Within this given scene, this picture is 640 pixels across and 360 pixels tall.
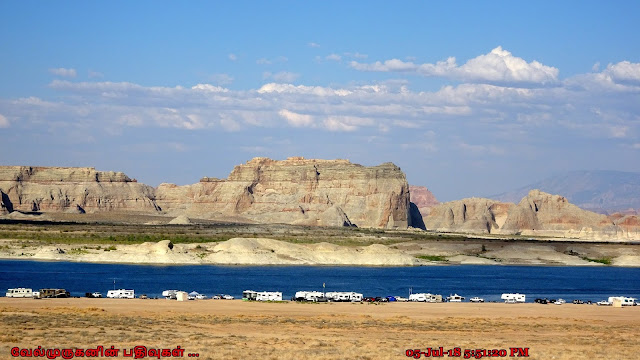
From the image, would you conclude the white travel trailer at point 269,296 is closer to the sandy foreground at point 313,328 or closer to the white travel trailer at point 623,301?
the sandy foreground at point 313,328

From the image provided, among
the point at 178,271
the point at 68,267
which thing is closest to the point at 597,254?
the point at 178,271

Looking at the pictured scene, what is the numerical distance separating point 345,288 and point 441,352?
45.1 metres

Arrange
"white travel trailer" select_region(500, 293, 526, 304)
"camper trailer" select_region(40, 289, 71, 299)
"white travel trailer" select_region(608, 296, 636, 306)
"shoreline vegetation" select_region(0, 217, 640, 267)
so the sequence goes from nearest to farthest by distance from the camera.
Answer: "camper trailer" select_region(40, 289, 71, 299)
"white travel trailer" select_region(608, 296, 636, 306)
"white travel trailer" select_region(500, 293, 526, 304)
"shoreline vegetation" select_region(0, 217, 640, 267)

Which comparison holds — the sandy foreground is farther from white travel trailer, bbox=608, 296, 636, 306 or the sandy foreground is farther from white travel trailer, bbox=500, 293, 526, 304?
white travel trailer, bbox=500, 293, 526, 304

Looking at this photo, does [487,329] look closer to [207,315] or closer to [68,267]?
[207,315]

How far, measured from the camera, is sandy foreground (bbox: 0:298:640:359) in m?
35.9

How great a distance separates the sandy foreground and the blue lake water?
12.8m

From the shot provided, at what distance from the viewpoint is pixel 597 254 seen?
479 feet

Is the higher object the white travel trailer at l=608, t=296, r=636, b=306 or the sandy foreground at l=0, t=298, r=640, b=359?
the white travel trailer at l=608, t=296, r=636, b=306

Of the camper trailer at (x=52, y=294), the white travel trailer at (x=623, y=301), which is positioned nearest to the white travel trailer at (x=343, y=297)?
the camper trailer at (x=52, y=294)

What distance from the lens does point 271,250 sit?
120 metres

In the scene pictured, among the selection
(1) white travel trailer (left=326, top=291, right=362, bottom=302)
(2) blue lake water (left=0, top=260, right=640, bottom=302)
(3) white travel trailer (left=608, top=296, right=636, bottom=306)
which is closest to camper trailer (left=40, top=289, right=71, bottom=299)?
(2) blue lake water (left=0, top=260, right=640, bottom=302)

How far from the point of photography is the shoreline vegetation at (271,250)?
115062 mm

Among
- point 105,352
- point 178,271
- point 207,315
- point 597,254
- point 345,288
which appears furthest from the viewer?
point 597,254
